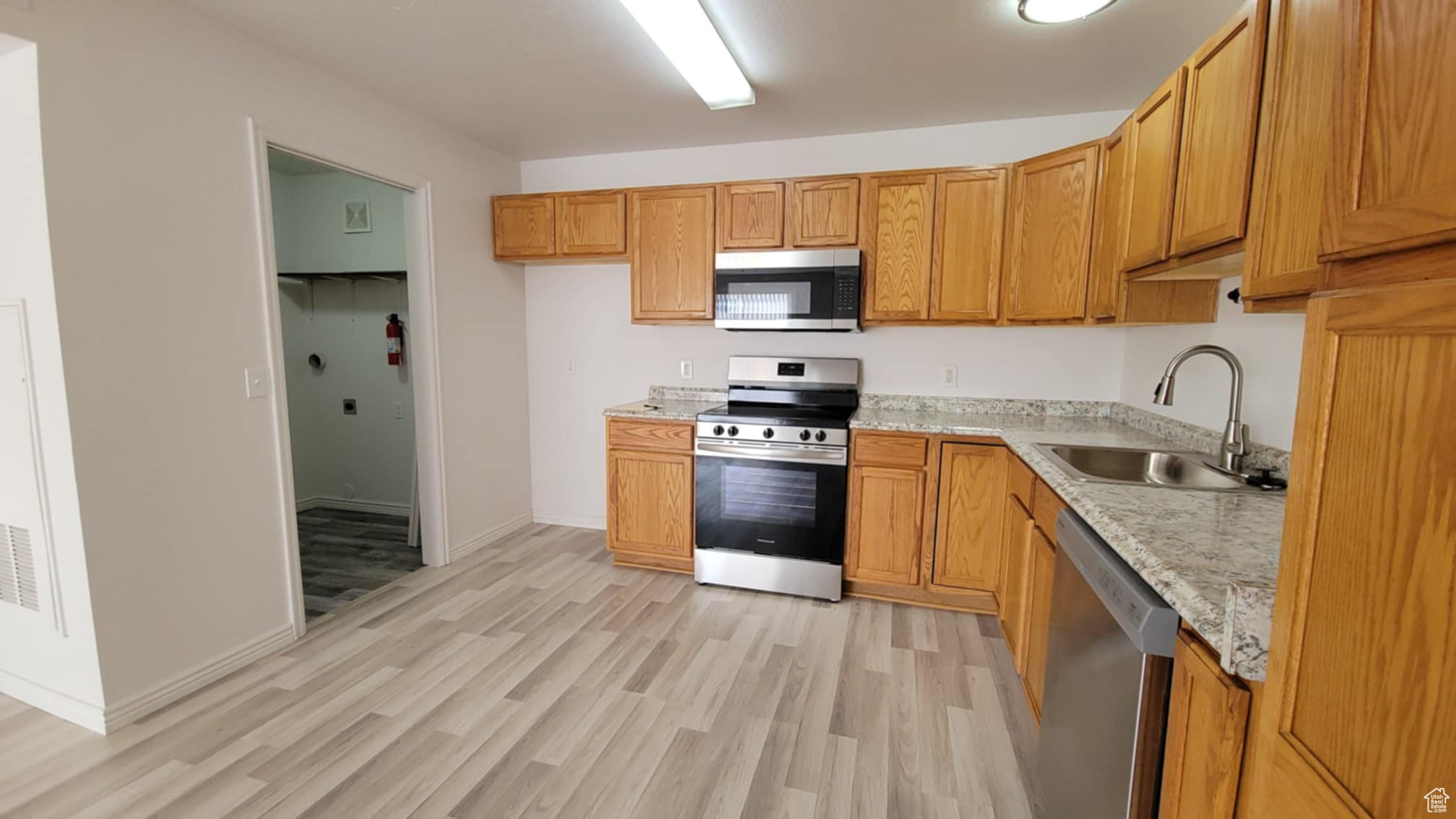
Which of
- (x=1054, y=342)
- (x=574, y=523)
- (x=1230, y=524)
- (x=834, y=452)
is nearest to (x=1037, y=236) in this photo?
(x=1054, y=342)

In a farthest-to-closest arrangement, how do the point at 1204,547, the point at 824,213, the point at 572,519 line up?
the point at 572,519
the point at 824,213
the point at 1204,547

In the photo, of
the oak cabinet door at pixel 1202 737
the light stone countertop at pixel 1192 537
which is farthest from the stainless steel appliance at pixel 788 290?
→ the oak cabinet door at pixel 1202 737

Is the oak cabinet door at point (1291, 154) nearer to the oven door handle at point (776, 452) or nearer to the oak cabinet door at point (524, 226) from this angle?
the oven door handle at point (776, 452)

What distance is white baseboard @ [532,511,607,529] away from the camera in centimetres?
409

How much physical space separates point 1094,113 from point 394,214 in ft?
14.5

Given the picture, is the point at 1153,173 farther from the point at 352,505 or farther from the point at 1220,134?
the point at 352,505

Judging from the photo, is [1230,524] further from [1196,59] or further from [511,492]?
[511,492]

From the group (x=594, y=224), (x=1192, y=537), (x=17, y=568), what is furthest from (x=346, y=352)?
(x=1192, y=537)

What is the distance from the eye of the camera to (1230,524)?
1253 millimetres

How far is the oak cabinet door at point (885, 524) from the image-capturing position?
9.41 ft

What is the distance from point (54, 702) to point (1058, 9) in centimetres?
422

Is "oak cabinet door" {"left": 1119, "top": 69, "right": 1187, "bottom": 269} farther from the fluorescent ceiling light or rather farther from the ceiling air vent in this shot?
the ceiling air vent

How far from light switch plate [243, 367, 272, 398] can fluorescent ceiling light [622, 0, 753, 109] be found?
6.68 ft

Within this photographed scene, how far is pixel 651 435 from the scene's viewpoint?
10.7 feet
